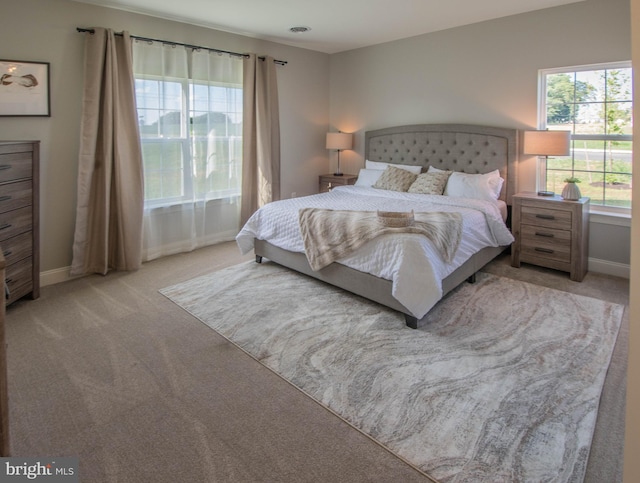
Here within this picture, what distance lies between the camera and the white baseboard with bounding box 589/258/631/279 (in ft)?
12.6

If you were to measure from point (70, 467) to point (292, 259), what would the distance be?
2431 mm

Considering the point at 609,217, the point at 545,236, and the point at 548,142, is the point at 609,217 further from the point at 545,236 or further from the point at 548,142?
the point at 548,142

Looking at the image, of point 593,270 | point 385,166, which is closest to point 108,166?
point 385,166

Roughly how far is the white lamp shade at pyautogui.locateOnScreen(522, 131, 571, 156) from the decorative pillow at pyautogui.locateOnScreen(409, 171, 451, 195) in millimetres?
880

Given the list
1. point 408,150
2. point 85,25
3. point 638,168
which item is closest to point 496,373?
point 638,168

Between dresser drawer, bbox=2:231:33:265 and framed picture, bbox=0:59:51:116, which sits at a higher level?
framed picture, bbox=0:59:51:116

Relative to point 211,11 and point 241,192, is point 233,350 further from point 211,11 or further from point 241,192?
point 211,11

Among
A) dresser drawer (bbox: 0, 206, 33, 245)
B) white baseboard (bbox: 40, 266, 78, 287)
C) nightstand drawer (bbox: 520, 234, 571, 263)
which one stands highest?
dresser drawer (bbox: 0, 206, 33, 245)

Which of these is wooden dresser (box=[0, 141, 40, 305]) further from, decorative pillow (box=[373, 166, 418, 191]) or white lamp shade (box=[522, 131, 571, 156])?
white lamp shade (box=[522, 131, 571, 156])

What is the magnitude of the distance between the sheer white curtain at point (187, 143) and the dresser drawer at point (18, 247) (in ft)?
4.12

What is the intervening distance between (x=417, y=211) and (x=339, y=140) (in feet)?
8.03

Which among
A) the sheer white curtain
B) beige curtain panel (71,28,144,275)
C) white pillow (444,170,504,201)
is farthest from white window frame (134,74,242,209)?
white pillow (444,170,504,201)

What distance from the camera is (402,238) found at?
293 centimetres

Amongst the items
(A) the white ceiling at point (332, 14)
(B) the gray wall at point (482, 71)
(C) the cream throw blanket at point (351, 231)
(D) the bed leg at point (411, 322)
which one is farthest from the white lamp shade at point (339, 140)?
(D) the bed leg at point (411, 322)
